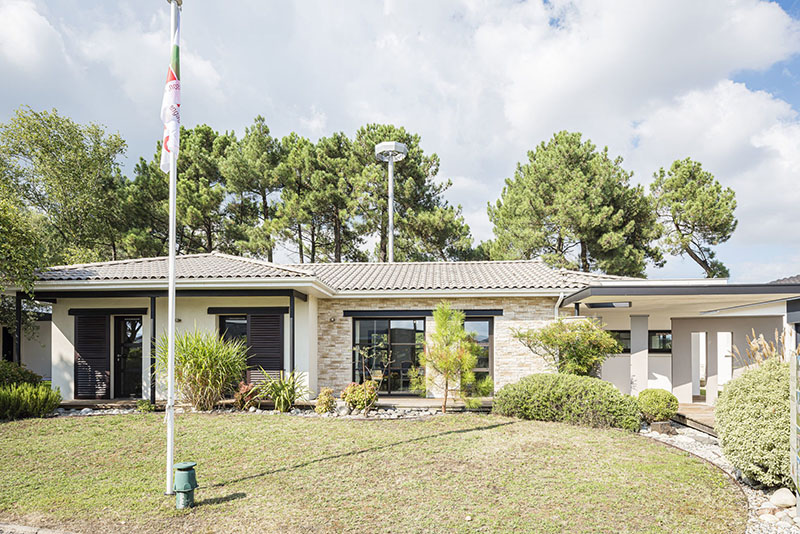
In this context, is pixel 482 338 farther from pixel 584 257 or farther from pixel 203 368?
pixel 584 257

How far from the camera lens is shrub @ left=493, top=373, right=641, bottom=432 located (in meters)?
9.14

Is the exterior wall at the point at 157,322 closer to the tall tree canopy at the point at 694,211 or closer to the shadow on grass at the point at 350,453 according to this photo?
the shadow on grass at the point at 350,453

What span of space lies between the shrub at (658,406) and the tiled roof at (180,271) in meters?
7.31

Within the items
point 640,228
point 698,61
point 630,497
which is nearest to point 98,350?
point 630,497

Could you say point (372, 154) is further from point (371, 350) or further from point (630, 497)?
point (630, 497)

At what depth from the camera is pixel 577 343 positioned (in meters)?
10.6

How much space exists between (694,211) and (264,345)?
19.8 meters

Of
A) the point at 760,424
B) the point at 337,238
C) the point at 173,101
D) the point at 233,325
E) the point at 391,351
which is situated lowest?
the point at 391,351

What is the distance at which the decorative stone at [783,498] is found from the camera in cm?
531

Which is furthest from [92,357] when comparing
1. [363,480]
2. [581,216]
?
[581,216]

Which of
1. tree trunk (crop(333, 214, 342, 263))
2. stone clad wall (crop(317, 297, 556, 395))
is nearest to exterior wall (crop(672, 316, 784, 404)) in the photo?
stone clad wall (crop(317, 297, 556, 395))

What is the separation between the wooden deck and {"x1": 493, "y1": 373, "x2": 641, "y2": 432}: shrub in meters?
1.45

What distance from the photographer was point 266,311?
11.8m

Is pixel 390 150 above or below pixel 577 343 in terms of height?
above
